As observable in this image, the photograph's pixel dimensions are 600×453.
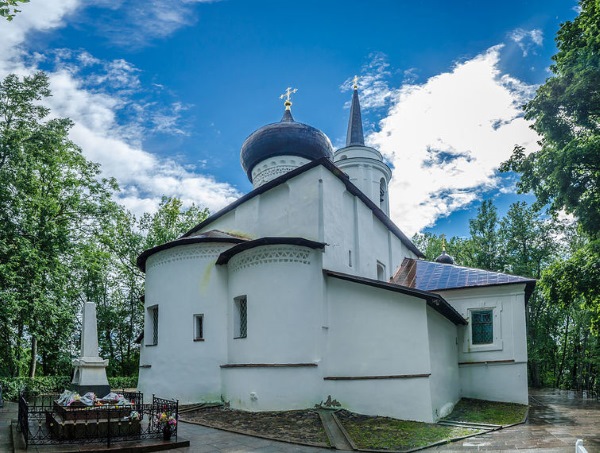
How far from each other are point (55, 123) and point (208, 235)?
11877 millimetres

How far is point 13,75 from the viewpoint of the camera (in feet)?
72.8

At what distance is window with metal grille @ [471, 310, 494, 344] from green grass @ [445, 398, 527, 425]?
2.30m

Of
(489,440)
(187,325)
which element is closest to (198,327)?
(187,325)

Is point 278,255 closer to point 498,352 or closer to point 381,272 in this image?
point 381,272

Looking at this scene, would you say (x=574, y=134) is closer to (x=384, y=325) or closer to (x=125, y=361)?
(x=384, y=325)

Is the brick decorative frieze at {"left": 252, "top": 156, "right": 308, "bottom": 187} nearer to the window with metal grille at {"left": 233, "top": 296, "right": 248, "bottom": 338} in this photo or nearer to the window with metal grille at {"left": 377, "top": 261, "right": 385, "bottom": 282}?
the window with metal grille at {"left": 377, "top": 261, "right": 385, "bottom": 282}

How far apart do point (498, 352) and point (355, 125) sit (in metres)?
15.9

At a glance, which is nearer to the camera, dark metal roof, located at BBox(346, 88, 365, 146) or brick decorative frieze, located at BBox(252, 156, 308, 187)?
brick decorative frieze, located at BBox(252, 156, 308, 187)

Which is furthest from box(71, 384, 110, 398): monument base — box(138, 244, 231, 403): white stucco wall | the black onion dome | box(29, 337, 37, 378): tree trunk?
box(29, 337, 37, 378): tree trunk

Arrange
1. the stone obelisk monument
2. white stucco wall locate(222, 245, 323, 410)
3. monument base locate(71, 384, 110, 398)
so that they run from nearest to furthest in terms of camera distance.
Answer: monument base locate(71, 384, 110, 398)
the stone obelisk monument
white stucco wall locate(222, 245, 323, 410)

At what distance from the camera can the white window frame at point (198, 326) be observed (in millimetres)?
15555

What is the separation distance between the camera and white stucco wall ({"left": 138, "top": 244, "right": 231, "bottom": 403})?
1507cm

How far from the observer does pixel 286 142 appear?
21141mm

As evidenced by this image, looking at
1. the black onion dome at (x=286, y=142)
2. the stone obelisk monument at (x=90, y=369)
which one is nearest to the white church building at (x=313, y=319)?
the black onion dome at (x=286, y=142)
